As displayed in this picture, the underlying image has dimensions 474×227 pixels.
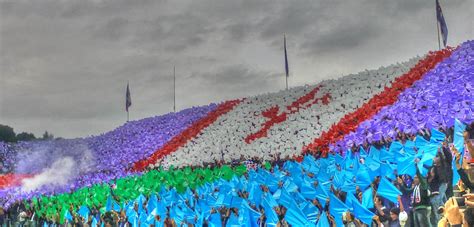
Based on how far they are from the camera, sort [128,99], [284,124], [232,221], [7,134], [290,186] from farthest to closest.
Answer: [7,134]
[128,99]
[284,124]
[290,186]
[232,221]

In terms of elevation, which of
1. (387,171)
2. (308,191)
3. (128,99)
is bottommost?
(308,191)

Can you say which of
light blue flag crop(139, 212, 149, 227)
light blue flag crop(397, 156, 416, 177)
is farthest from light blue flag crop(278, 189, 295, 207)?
light blue flag crop(139, 212, 149, 227)

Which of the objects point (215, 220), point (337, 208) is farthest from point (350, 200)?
point (215, 220)

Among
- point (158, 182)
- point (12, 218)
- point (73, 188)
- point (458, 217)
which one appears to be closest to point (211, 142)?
point (73, 188)

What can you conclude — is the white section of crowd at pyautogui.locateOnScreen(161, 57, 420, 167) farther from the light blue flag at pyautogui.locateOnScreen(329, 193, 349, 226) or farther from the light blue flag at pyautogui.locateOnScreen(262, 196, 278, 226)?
the light blue flag at pyautogui.locateOnScreen(329, 193, 349, 226)

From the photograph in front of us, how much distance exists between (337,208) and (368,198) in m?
1.05

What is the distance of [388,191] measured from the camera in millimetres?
13172

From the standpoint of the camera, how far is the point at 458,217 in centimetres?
1055

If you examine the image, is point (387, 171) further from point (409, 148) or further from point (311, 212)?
point (409, 148)

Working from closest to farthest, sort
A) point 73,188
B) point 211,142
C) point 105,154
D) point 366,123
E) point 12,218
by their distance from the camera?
point 12,218 → point 366,123 → point 73,188 → point 211,142 → point 105,154

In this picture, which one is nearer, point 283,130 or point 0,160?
point 283,130

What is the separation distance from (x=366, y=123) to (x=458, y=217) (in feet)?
55.0

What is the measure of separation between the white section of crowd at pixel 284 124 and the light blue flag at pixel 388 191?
1636 cm

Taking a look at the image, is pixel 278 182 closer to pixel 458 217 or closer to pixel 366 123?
pixel 458 217
